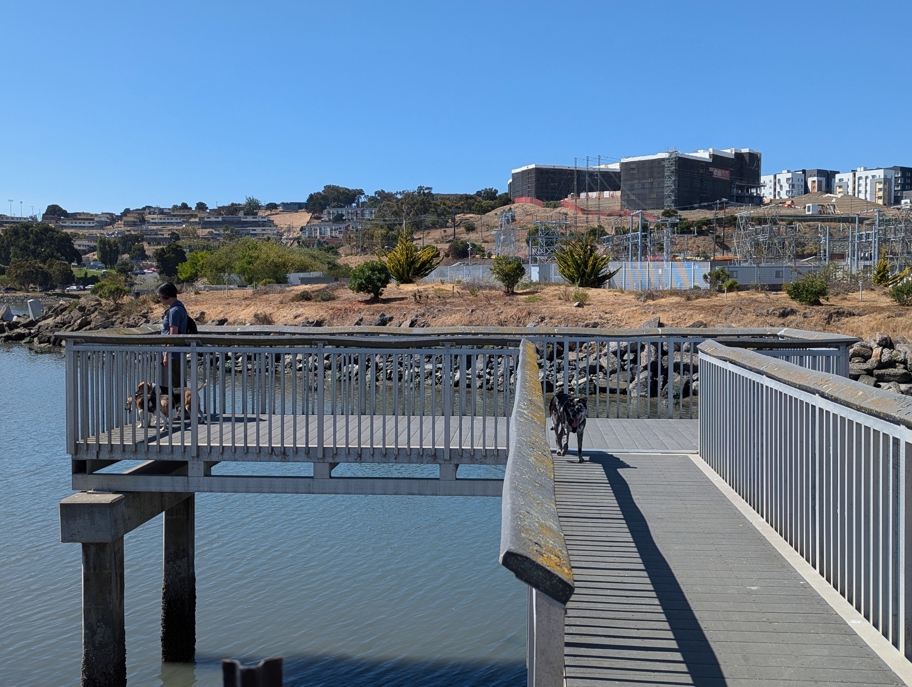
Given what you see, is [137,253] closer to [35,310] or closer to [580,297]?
[35,310]

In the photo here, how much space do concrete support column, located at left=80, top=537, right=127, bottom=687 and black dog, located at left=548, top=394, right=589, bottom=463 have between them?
4.43 m

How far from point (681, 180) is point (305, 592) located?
141 metres

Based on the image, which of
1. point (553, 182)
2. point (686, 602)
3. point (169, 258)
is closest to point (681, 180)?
point (553, 182)

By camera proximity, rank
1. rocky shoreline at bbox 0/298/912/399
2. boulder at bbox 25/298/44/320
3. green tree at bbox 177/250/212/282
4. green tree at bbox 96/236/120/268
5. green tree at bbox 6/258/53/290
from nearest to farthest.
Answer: rocky shoreline at bbox 0/298/912/399, boulder at bbox 25/298/44/320, green tree at bbox 177/250/212/282, green tree at bbox 6/258/53/290, green tree at bbox 96/236/120/268

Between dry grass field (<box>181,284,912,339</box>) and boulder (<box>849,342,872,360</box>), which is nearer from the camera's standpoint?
boulder (<box>849,342,872,360</box>)

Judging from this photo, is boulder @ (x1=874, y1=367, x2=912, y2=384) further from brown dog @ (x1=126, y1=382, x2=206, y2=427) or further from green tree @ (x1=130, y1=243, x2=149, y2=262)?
green tree @ (x1=130, y1=243, x2=149, y2=262)

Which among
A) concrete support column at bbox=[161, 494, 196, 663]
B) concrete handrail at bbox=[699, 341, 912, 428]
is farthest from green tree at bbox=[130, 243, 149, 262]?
concrete handrail at bbox=[699, 341, 912, 428]

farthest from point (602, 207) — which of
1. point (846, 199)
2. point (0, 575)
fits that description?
point (0, 575)

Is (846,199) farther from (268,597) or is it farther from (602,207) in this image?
(268,597)

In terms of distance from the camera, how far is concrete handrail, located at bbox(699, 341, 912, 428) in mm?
4105

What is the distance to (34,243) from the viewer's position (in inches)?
5782

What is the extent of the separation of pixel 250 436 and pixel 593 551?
4.75 meters

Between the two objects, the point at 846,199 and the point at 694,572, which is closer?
the point at 694,572

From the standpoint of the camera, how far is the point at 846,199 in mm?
155375
